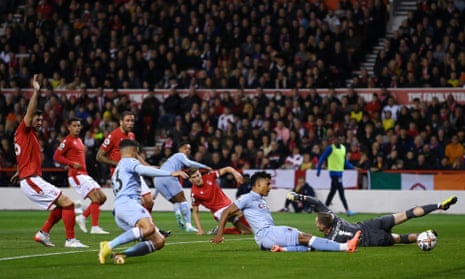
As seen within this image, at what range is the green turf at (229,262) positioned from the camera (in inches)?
474

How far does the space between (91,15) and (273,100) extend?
31.6 feet

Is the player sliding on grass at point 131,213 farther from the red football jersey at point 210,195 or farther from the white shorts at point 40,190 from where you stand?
the red football jersey at point 210,195

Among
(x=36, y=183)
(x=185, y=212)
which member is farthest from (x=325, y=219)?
(x=185, y=212)

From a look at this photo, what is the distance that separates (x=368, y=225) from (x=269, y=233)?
167 centimetres

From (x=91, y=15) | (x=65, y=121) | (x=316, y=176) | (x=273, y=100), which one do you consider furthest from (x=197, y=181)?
(x=91, y=15)

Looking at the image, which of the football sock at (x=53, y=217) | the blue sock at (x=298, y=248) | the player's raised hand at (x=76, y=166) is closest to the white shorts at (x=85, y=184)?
the player's raised hand at (x=76, y=166)

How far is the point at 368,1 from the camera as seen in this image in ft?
115

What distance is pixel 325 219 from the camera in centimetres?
1495

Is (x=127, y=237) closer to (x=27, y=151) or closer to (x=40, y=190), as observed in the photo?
(x=40, y=190)

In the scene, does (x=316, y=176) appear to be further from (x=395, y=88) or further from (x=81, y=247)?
(x=81, y=247)

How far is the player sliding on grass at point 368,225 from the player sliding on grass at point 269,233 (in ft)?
1.57

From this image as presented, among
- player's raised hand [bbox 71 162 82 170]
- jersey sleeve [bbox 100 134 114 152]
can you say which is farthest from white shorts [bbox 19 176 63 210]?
jersey sleeve [bbox 100 134 114 152]

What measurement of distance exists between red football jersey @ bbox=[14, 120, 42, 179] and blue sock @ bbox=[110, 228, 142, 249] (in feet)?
12.2

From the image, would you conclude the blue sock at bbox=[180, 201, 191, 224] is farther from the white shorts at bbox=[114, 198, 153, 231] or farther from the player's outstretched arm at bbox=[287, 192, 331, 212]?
the white shorts at bbox=[114, 198, 153, 231]
